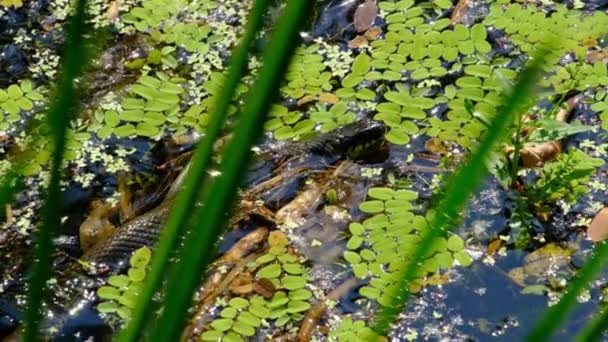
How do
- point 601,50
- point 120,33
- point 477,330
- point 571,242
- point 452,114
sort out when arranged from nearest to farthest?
point 477,330 → point 571,242 → point 452,114 → point 601,50 → point 120,33

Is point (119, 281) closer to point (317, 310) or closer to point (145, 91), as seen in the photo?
point (317, 310)

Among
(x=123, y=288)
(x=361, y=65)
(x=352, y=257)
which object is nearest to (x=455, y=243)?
(x=352, y=257)

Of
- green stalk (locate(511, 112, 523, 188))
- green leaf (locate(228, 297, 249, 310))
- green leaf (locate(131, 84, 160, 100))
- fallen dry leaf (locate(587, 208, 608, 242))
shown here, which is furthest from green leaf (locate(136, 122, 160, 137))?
fallen dry leaf (locate(587, 208, 608, 242))

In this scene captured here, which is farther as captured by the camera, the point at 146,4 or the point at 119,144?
the point at 146,4

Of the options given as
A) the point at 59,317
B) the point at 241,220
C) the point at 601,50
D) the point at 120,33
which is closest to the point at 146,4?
the point at 120,33

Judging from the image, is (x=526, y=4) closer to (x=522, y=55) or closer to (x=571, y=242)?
(x=522, y=55)

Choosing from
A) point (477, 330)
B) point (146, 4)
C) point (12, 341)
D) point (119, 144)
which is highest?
point (146, 4)

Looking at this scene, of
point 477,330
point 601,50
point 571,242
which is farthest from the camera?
point 601,50

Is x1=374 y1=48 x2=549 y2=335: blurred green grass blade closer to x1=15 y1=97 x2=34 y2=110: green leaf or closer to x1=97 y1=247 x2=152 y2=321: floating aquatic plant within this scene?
x1=97 y1=247 x2=152 y2=321: floating aquatic plant
